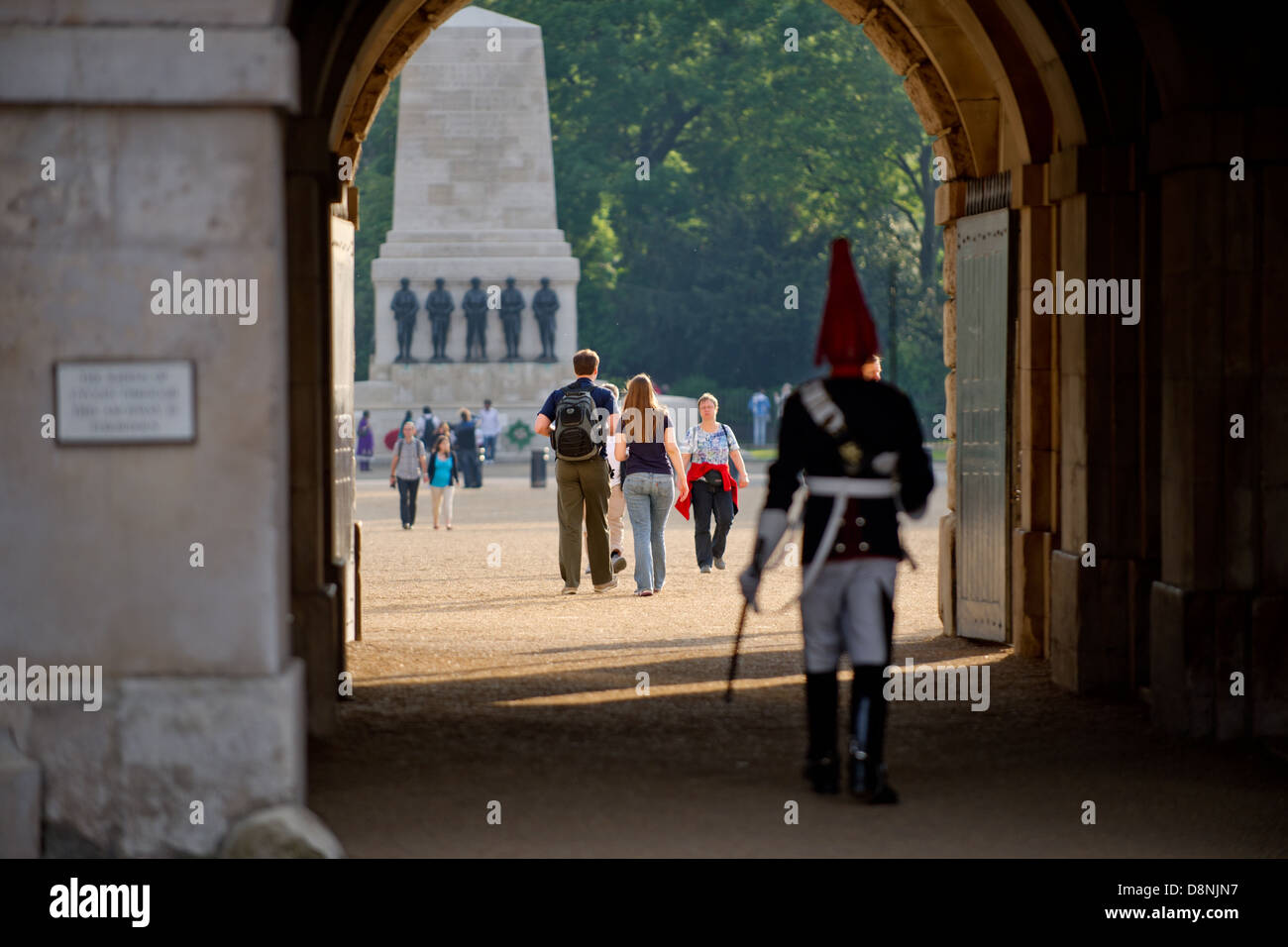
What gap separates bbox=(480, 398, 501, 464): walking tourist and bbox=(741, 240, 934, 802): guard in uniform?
106 feet

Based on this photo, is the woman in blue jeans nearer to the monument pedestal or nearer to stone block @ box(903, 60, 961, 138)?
stone block @ box(903, 60, 961, 138)

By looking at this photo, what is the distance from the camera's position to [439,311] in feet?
138

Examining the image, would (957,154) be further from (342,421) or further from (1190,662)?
(1190,662)

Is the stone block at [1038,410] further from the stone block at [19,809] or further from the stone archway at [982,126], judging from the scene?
the stone block at [19,809]

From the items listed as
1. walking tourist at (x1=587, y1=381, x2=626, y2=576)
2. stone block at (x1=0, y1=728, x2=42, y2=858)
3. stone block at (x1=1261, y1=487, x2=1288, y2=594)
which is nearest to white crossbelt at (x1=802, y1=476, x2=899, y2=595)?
stone block at (x1=1261, y1=487, x2=1288, y2=594)

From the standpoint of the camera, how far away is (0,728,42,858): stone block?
648 centimetres

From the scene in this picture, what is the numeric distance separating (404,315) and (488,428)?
3644 millimetres

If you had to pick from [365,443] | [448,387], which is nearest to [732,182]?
[448,387]

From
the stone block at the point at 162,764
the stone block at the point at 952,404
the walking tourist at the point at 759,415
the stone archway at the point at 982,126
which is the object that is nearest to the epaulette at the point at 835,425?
the stone block at the point at 162,764

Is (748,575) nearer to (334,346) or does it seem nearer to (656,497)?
(334,346)

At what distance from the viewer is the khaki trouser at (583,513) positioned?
48.9ft

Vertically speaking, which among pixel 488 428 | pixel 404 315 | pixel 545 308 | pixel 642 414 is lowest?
pixel 642 414

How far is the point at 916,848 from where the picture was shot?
22.4 feet

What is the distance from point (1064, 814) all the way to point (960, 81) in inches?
261
